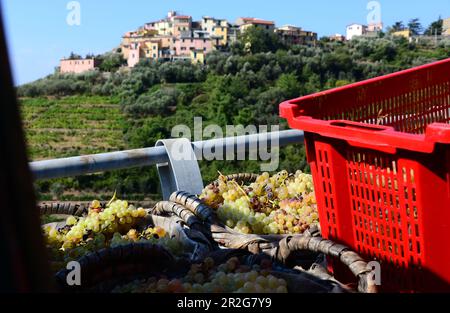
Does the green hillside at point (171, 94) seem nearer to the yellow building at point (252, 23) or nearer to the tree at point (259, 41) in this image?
the tree at point (259, 41)

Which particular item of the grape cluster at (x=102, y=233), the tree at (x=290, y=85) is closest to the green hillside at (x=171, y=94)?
the tree at (x=290, y=85)

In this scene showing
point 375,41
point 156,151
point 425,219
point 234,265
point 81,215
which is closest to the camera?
point 425,219

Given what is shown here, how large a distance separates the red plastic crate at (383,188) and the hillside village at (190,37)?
38.5 meters

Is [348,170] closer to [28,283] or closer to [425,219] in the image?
[425,219]

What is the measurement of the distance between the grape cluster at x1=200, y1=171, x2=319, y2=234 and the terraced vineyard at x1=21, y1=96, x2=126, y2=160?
30.1 meters

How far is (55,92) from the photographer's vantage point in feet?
133

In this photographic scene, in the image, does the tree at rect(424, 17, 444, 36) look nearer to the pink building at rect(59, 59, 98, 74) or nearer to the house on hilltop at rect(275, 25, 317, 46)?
the house on hilltop at rect(275, 25, 317, 46)

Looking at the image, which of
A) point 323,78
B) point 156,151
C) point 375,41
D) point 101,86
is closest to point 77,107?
point 101,86

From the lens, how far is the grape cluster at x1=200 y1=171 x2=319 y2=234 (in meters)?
1.90

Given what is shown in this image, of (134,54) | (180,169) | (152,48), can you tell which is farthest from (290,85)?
(180,169)

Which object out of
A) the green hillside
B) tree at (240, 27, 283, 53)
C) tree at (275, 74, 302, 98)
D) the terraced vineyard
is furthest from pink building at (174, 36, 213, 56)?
tree at (275, 74, 302, 98)

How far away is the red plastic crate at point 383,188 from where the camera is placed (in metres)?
1.19

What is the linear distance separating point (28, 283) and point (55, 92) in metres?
41.7

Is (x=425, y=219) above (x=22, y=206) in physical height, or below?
below
